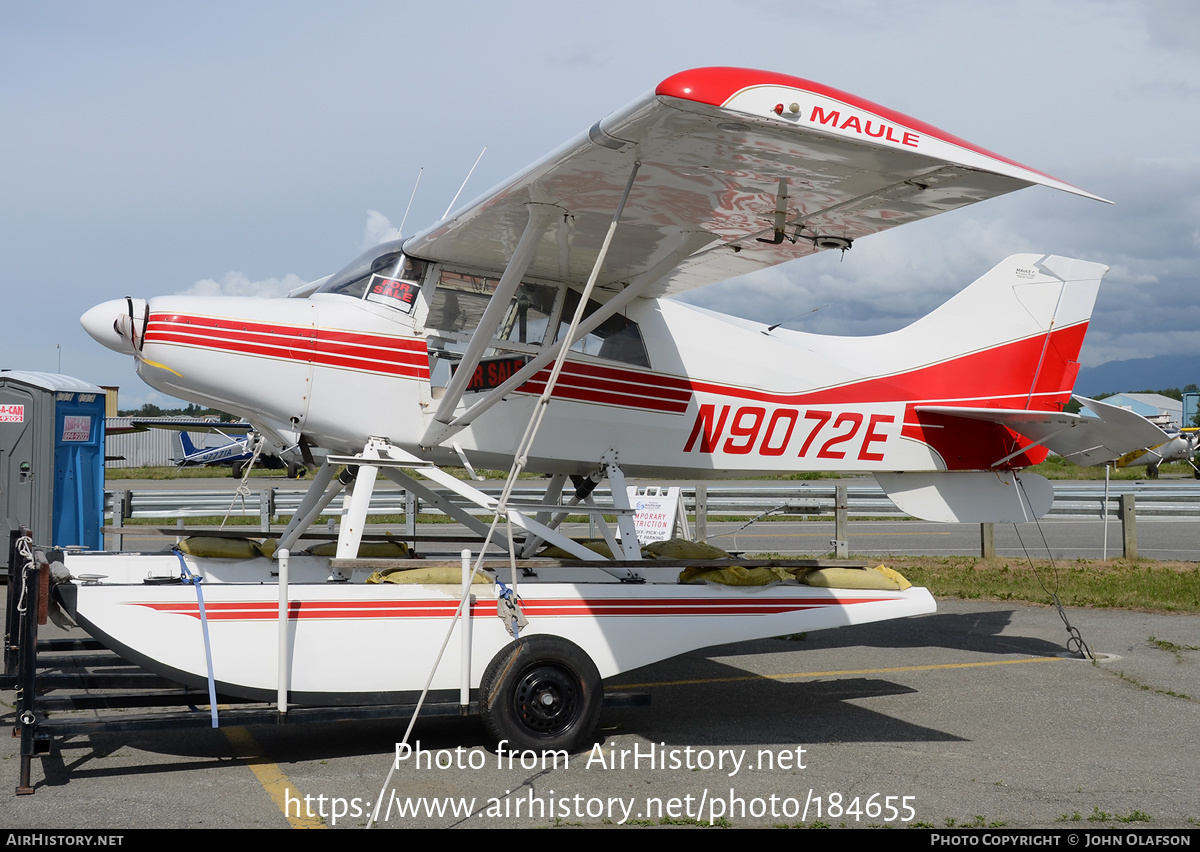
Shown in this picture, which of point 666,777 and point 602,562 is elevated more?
point 602,562

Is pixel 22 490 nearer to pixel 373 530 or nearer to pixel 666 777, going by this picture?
pixel 373 530

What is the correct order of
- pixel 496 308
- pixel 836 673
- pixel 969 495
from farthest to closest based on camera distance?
pixel 969 495
pixel 836 673
pixel 496 308

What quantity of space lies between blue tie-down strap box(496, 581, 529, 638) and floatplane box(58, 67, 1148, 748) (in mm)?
17

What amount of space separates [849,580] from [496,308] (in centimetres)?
299

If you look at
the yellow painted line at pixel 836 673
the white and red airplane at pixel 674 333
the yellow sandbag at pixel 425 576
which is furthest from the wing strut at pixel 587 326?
the yellow painted line at pixel 836 673

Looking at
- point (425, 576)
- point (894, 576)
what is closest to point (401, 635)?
point (425, 576)

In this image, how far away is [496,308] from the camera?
239 inches

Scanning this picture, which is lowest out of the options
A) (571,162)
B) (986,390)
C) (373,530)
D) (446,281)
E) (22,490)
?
(373,530)

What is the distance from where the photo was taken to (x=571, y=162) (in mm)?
5250

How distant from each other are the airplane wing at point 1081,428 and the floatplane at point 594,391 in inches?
1.6

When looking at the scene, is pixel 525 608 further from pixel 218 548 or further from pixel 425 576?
pixel 218 548

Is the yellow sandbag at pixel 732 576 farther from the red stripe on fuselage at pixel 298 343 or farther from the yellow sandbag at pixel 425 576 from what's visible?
the red stripe on fuselage at pixel 298 343
